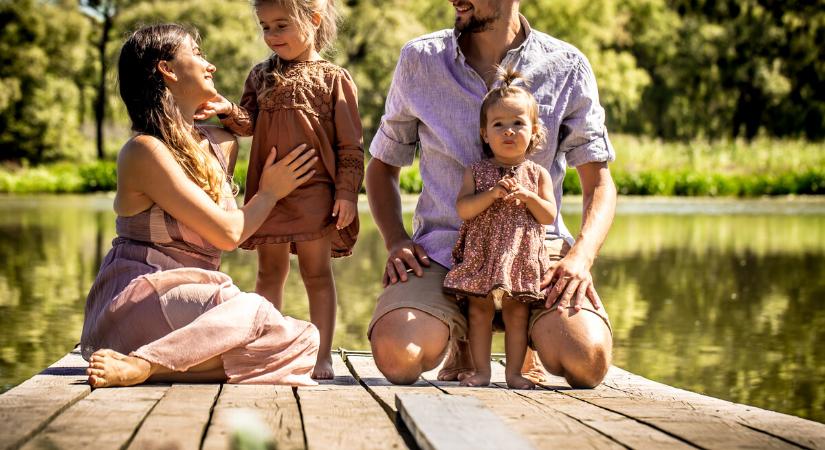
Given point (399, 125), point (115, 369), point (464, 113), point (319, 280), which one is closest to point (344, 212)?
point (319, 280)

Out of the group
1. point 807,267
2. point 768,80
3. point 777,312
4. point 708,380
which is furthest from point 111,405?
point 768,80

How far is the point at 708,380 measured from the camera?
555 centimetres

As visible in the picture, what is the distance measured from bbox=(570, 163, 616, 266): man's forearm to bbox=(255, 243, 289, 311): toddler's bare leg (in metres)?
1.08

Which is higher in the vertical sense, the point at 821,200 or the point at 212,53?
the point at 212,53

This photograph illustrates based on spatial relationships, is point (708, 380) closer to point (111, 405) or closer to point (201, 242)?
point (201, 242)

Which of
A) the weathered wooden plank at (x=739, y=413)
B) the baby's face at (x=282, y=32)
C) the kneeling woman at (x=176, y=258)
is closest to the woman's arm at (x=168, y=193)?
the kneeling woman at (x=176, y=258)

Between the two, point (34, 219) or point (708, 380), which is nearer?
point (708, 380)

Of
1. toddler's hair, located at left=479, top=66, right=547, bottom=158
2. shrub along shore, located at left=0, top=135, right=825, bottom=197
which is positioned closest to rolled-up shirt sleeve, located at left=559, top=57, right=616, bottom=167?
toddler's hair, located at left=479, top=66, right=547, bottom=158

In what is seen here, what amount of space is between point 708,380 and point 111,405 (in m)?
3.48

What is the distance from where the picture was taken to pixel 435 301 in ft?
12.4

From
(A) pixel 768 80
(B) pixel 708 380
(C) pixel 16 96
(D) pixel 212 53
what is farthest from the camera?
(A) pixel 768 80

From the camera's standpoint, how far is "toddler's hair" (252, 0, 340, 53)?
162 inches

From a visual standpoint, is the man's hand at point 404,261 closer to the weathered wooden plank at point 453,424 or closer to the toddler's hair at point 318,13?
the toddler's hair at point 318,13

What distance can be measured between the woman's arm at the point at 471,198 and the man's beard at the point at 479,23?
0.55 m
